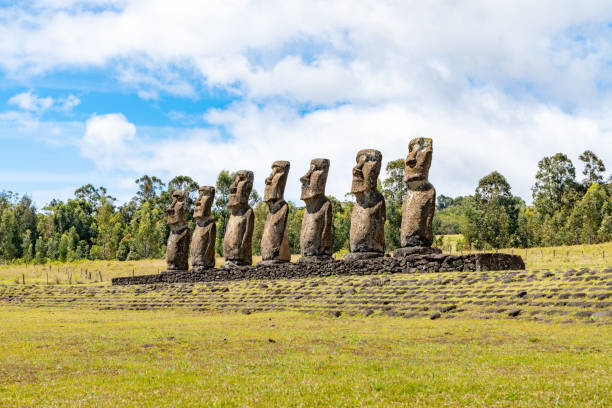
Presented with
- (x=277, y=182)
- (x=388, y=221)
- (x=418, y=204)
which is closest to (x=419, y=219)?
(x=418, y=204)

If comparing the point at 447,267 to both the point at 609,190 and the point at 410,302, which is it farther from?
Answer: the point at 609,190

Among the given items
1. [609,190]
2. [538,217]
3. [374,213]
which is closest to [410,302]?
[374,213]

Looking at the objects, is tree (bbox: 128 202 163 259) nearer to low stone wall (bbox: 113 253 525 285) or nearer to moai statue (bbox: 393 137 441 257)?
low stone wall (bbox: 113 253 525 285)

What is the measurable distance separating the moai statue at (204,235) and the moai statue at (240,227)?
66.5 inches

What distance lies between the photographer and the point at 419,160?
19.9 meters

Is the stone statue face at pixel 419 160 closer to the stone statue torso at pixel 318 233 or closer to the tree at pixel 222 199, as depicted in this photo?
the stone statue torso at pixel 318 233

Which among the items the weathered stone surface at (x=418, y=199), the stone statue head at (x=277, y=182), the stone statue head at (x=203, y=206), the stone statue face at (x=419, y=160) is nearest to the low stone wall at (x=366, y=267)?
the weathered stone surface at (x=418, y=199)

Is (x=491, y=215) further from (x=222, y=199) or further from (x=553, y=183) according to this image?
(x=222, y=199)

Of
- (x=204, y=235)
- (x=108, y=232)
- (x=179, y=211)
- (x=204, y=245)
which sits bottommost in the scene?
(x=204, y=245)

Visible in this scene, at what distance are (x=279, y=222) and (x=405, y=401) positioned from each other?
1883 cm

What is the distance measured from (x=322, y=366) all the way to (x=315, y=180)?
15957mm

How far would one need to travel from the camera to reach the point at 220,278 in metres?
25.8

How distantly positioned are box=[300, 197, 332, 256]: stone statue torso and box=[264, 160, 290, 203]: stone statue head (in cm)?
260

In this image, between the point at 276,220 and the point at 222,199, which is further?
the point at 222,199
